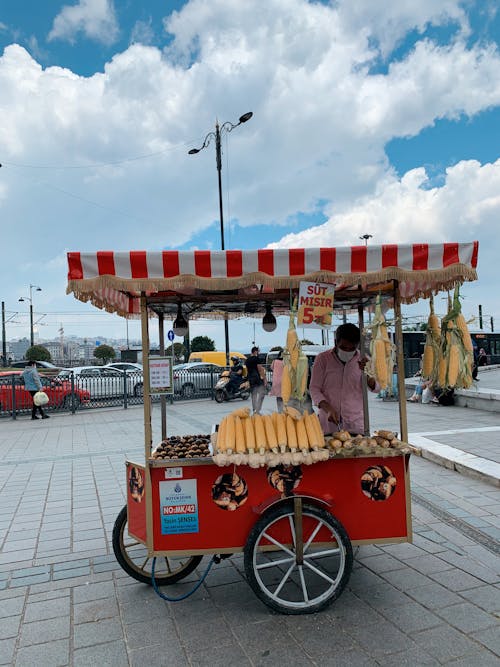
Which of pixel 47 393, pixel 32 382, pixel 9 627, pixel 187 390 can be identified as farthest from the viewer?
pixel 187 390

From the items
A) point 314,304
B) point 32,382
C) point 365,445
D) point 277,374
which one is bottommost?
point 32,382

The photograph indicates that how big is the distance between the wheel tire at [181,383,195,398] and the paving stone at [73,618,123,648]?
577 inches

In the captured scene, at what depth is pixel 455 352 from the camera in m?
3.87

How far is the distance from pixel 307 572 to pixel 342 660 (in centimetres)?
113

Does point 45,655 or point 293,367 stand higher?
point 293,367

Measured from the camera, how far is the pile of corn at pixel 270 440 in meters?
3.34

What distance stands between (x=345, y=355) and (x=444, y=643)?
7.95 feet

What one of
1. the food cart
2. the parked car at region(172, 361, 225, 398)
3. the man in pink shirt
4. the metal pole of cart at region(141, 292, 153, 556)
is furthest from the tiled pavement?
the parked car at region(172, 361, 225, 398)

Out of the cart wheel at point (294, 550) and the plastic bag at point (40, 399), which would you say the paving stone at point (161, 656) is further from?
the plastic bag at point (40, 399)

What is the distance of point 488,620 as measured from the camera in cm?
314

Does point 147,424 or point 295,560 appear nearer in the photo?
point 295,560

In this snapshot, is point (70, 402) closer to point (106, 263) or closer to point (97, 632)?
point (97, 632)

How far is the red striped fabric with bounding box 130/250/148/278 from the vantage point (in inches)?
133

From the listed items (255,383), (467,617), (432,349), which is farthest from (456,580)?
(255,383)
